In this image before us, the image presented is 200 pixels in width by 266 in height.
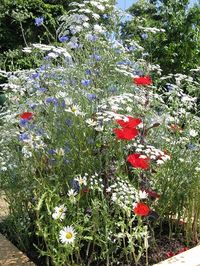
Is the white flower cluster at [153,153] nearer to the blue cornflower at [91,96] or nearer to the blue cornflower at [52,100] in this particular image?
the blue cornflower at [91,96]

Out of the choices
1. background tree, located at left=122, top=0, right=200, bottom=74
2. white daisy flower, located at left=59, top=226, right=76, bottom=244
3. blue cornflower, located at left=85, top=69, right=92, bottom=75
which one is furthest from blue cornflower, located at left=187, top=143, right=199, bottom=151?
background tree, located at left=122, top=0, right=200, bottom=74

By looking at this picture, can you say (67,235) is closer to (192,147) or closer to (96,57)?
(192,147)

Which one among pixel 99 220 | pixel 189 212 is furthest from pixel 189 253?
pixel 99 220

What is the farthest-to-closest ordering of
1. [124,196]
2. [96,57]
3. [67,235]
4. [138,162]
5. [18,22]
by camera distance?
1. [18,22]
2. [96,57]
3. [124,196]
4. [138,162]
5. [67,235]

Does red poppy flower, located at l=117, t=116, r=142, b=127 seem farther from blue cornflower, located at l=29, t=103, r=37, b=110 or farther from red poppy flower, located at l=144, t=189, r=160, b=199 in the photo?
blue cornflower, located at l=29, t=103, r=37, b=110

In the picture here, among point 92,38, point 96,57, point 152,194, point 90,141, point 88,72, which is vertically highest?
point 92,38

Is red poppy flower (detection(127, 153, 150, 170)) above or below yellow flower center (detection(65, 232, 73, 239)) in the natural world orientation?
above

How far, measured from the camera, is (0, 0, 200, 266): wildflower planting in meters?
2.60

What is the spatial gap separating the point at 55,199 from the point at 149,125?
2.76ft

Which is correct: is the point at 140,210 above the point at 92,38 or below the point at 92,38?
below

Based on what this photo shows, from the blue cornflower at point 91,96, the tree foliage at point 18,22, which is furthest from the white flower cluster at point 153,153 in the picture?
the tree foliage at point 18,22

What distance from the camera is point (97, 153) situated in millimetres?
2789

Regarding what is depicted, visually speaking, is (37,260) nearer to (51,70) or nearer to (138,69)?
(51,70)

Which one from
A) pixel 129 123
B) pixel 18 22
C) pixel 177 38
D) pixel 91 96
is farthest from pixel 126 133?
pixel 18 22
